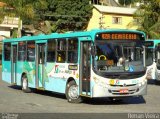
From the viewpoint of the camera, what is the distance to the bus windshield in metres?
17.4

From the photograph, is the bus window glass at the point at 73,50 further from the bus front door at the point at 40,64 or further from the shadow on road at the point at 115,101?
the bus front door at the point at 40,64

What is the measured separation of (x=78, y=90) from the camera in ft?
59.6

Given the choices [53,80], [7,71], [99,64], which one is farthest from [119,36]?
[7,71]

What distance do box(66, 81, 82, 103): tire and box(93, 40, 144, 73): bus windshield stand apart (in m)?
1.55

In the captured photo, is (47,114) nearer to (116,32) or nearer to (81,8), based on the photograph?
(116,32)

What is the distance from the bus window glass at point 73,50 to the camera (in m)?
18.6

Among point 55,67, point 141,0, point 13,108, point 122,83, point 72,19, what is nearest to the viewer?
point 13,108

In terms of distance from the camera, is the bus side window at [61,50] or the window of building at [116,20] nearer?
the bus side window at [61,50]

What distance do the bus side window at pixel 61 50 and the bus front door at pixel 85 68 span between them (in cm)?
150

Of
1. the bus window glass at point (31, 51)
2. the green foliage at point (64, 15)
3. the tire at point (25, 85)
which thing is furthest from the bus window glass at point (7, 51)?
the green foliage at point (64, 15)

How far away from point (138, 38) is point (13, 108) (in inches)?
209

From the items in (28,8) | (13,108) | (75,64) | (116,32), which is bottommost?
(13,108)

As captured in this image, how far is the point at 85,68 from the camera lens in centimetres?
1797

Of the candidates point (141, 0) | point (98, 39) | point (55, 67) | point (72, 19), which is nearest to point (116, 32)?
point (98, 39)
